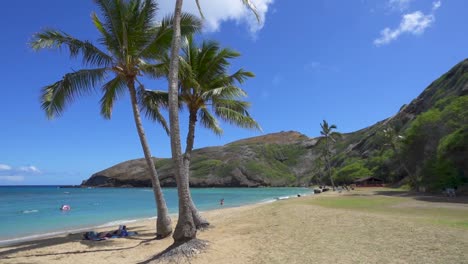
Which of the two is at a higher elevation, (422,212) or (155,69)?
(155,69)

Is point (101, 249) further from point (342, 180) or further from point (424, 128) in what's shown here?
point (342, 180)

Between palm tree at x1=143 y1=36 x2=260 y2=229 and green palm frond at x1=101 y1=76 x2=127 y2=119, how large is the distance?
0.92 meters

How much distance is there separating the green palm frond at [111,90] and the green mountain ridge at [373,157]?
2665cm

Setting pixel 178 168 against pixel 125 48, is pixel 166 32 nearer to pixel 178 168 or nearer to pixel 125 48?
pixel 125 48

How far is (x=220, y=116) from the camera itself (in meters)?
14.1

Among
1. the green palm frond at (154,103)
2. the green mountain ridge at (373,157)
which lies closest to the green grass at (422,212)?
the green palm frond at (154,103)

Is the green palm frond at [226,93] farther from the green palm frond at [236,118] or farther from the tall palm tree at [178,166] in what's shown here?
the tall palm tree at [178,166]

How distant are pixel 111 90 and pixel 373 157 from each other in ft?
236

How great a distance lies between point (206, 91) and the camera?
44.1ft

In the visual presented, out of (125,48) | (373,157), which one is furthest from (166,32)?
(373,157)

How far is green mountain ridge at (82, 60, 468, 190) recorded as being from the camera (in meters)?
31.1

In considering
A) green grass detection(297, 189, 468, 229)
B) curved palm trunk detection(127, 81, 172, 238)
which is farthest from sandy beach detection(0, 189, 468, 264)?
green grass detection(297, 189, 468, 229)

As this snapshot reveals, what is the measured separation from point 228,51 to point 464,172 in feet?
84.7

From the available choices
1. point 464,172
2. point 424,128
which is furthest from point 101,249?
point 424,128
